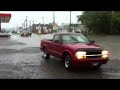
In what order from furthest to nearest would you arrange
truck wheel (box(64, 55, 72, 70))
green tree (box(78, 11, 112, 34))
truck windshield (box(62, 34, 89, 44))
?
green tree (box(78, 11, 112, 34)) < truck windshield (box(62, 34, 89, 44)) < truck wheel (box(64, 55, 72, 70))

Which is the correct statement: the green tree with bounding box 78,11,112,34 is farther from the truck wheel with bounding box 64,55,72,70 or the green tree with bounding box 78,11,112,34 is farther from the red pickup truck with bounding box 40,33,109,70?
the truck wheel with bounding box 64,55,72,70

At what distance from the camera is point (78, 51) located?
36.9 ft

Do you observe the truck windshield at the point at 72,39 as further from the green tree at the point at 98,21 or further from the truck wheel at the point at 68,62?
the green tree at the point at 98,21

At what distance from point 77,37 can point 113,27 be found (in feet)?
186

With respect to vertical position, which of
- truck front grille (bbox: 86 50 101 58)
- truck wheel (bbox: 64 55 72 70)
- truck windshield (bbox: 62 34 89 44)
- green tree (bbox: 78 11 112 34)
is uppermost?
green tree (bbox: 78 11 112 34)

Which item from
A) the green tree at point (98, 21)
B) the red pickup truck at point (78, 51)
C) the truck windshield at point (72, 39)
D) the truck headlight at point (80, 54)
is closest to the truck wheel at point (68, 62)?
the red pickup truck at point (78, 51)

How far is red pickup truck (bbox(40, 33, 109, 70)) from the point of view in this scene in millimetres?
11227

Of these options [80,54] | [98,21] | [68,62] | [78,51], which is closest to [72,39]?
[68,62]

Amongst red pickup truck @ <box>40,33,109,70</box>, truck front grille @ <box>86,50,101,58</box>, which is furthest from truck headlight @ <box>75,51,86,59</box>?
truck front grille @ <box>86,50,101,58</box>

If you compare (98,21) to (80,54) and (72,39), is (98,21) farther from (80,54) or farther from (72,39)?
(80,54)
